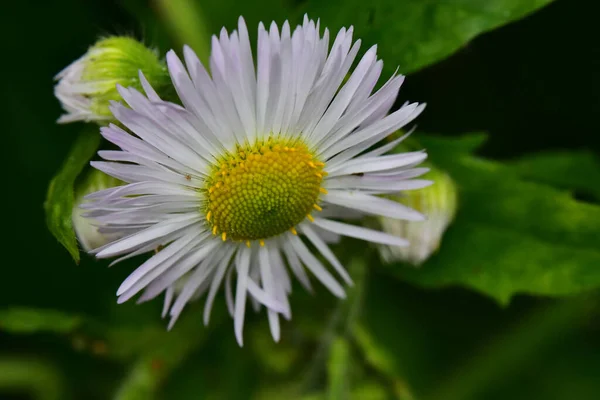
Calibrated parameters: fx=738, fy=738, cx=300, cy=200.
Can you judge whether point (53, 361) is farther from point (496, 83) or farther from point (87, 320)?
point (496, 83)

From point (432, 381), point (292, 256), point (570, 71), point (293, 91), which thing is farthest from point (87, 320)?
point (570, 71)

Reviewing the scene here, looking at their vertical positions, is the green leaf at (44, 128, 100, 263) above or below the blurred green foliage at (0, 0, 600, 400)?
above

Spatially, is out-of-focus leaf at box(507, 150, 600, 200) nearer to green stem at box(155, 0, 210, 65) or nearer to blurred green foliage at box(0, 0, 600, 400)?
blurred green foliage at box(0, 0, 600, 400)

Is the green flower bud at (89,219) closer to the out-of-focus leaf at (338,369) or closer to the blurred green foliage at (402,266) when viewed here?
the blurred green foliage at (402,266)

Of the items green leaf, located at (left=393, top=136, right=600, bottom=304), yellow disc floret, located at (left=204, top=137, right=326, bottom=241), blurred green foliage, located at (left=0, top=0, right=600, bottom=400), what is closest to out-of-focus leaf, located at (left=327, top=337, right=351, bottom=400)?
blurred green foliage, located at (left=0, top=0, right=600, bottom=400)

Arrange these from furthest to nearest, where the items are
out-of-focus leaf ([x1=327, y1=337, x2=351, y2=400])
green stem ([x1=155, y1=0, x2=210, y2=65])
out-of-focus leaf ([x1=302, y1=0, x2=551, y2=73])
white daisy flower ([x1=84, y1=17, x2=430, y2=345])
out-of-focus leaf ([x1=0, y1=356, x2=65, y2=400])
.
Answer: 1. out-of-focus leaf ([x1=0, y1=356, x2=65, y2=400])
2. green stem ([x1=155, y1=0, x2=210, y2=65])
3. out-of-focus leaf ([x1=327, y1=337, x2=351, y2=400])
4. out-of-focus leaf ([x1=302, y1=0, x2=551, y2=73])
5. white daisy flower ([x1=84, y1=17, x2=430, y2=345])

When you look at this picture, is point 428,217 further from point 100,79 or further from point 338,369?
point 100,79

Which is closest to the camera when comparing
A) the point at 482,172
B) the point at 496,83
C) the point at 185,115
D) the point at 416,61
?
the point at 185,115

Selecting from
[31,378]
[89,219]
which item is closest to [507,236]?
[89,219]
